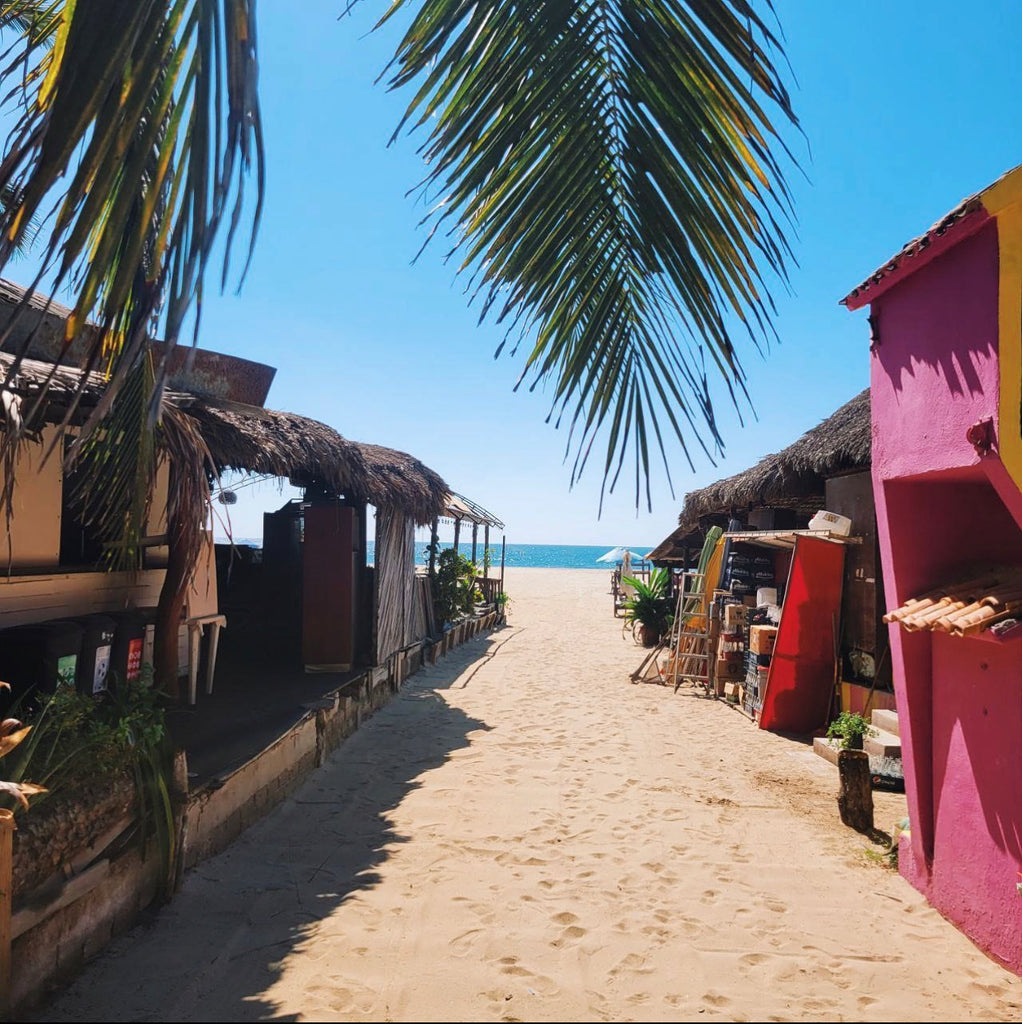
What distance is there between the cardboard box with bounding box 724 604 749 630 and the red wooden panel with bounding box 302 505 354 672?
4.95 metres

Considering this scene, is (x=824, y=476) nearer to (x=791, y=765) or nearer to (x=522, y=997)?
(x=791, y=765)

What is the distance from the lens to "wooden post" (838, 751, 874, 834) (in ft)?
17.6

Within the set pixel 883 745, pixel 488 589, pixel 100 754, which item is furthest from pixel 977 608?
pixel 488 589

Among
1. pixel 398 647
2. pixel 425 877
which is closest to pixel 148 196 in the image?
pixel 425 877

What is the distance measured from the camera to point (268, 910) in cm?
389

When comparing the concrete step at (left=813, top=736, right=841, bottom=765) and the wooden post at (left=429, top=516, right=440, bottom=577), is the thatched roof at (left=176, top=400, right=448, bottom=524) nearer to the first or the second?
the wooden post at (left=429, top=516, right=440, bottom=577)

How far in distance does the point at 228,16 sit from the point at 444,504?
1064cm

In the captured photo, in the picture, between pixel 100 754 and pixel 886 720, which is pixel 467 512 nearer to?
pixel 886 720

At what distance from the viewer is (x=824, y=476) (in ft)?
28.7

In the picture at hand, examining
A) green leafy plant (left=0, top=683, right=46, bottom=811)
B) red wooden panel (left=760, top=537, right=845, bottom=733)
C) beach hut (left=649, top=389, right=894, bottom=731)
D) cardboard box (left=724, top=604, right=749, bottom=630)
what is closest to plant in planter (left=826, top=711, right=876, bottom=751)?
beach hut (left=649, top=389, right=894, bottom=731)

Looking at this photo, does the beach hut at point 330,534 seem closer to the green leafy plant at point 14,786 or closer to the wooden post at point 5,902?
the green leafy plant at point 14,786

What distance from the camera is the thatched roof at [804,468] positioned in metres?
7.49

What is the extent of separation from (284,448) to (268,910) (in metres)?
4.05

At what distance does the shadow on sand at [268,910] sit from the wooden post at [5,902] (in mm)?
223
